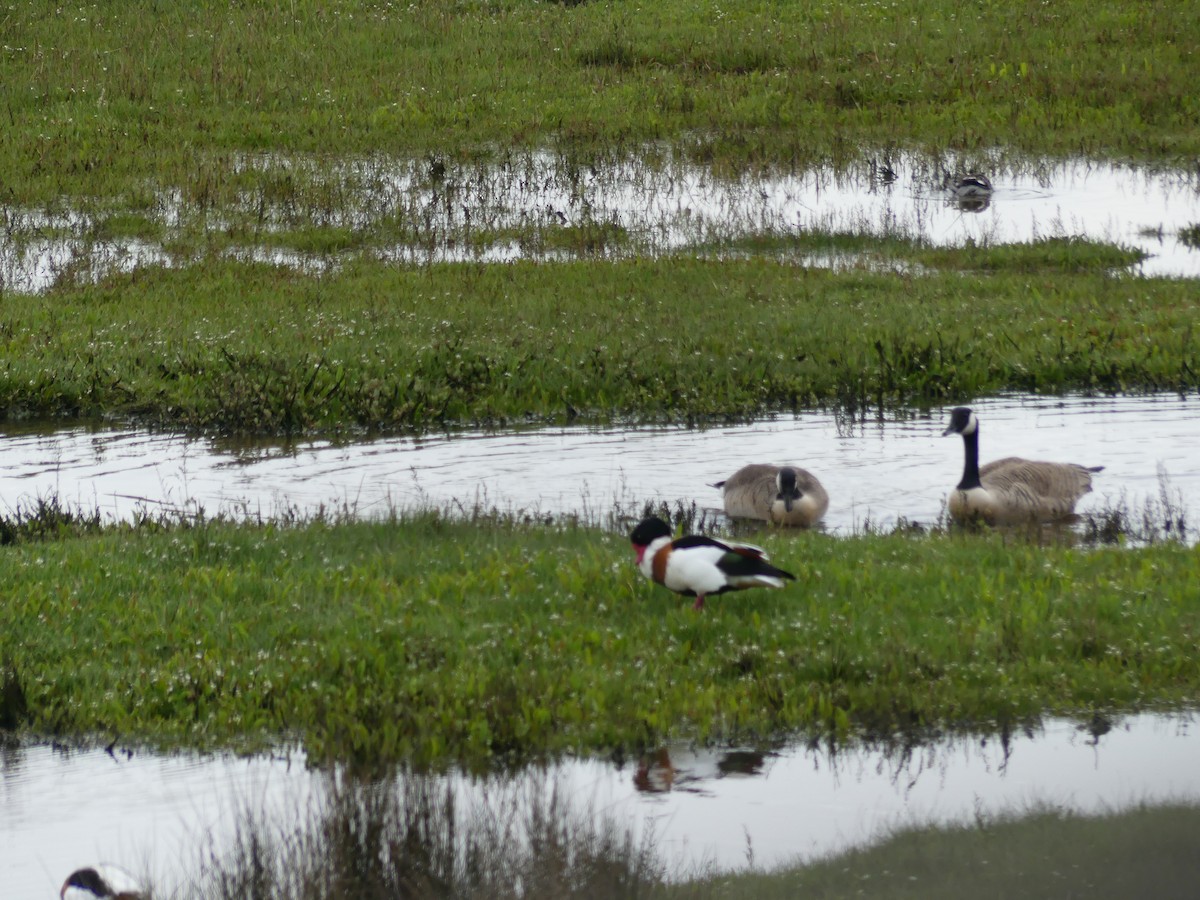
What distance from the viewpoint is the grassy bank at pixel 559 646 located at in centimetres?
740

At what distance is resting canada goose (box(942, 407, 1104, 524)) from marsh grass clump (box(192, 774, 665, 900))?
6.12 meters

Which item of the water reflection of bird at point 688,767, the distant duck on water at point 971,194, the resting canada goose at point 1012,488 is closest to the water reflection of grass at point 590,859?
the water reflection of bird at point 688,767

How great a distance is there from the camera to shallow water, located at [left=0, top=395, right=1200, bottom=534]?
11.9m

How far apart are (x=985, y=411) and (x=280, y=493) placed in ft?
22.0

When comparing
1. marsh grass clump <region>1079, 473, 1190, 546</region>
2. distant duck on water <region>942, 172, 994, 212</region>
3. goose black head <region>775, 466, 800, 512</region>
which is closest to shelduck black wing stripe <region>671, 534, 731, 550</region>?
goose black head <region>775, 466, 800, 512</region>

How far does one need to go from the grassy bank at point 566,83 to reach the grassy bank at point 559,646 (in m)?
16.1

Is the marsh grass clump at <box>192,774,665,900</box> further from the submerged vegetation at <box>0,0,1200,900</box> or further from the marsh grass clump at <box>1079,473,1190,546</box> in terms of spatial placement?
the marsh grass clump at <box>1079,473,1190,546</box>

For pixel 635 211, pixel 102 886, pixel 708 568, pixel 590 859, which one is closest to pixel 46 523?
pixel 708 568

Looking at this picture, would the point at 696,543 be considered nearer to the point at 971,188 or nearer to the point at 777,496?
the point at 777,496

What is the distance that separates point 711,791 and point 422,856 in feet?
5.90

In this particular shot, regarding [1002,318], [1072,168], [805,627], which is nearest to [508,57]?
[1072,168]

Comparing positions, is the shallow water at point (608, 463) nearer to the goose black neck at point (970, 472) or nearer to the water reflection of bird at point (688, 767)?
the goose black neck at point (970, 472)

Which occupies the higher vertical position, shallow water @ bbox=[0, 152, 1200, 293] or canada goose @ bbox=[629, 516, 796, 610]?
shallow water @ bbox=[0, 152, 1200, 293]

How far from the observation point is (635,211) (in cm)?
2341
